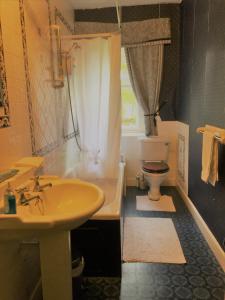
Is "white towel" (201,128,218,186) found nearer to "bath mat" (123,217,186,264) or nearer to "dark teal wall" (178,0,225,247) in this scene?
"dark teal wall" (178,0,225,247)

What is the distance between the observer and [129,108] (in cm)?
386

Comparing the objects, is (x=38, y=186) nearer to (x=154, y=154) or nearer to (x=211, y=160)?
(x=211, y=160)

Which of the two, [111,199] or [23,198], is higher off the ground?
[23,198]

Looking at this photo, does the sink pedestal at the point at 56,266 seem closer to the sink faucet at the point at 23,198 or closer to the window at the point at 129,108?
the sink faucet at the point at 23,198

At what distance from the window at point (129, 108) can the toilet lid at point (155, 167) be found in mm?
739

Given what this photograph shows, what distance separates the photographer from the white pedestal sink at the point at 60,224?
1.00 meters

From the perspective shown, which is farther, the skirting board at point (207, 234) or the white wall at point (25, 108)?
the skirting board at point (207, 234)

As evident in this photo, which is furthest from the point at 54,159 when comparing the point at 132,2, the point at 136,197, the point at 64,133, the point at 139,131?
the point at 132,2

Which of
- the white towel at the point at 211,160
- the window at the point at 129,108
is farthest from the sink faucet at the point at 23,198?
the window at the point at 129,108

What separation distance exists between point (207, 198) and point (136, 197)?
1259mm

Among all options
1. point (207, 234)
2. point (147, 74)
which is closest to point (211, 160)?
point (207, 234)

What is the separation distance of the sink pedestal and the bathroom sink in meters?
0.15

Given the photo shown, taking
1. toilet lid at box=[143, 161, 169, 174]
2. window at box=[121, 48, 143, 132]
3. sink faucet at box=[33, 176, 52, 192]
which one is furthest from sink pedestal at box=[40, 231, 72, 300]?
window at box=[121, 48, 143, 132]

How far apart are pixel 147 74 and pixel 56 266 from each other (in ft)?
9.58
